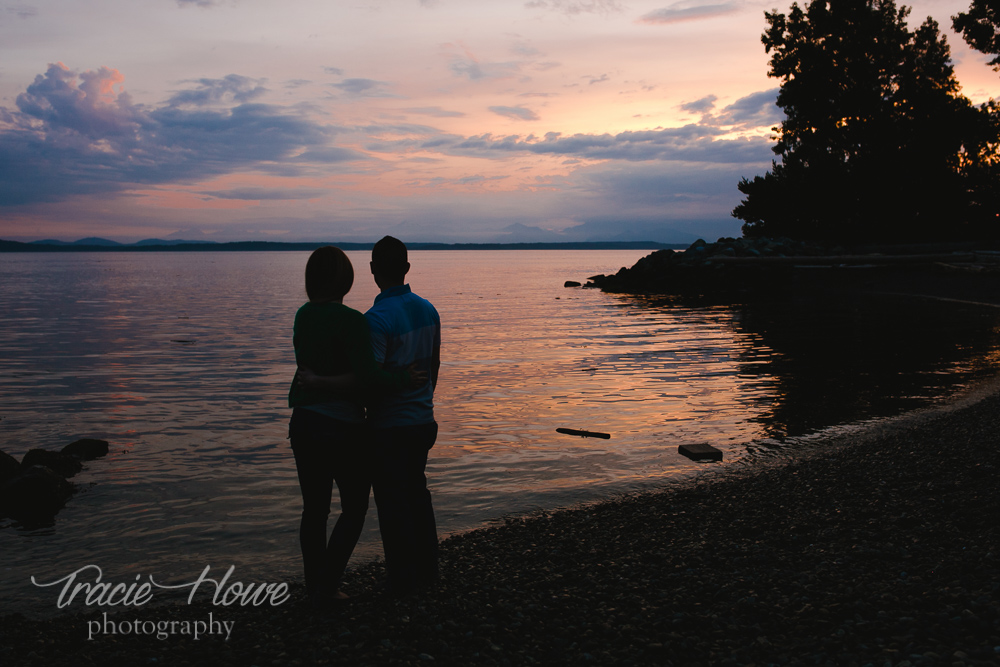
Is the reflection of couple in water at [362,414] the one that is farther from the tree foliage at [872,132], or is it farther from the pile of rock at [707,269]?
the tree foliage at [872,132]

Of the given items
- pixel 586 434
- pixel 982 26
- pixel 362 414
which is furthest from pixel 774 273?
pixel 362 414

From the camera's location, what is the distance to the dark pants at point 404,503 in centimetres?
512

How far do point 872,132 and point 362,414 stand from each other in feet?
194

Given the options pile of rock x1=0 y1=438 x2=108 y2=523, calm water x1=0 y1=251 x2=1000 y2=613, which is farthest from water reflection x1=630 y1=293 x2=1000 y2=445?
pile of rock x1=0 y1=438 x2=108 y2=523

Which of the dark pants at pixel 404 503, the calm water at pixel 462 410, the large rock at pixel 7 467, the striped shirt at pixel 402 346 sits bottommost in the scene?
the calm water at pixel 462 410

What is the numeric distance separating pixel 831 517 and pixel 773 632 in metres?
2.90

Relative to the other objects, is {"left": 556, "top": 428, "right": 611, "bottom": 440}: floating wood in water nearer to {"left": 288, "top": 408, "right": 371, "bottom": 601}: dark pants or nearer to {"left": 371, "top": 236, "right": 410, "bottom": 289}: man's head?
{"left": 288, "top": 408, "right": 371, "bottom": 601}: dark pants

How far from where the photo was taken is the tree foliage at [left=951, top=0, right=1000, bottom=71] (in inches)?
1494

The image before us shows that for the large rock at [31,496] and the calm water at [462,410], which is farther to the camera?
the large rock at [31,496]

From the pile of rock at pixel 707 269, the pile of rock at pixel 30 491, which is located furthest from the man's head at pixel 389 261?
the pile of rock at pixel 707 269

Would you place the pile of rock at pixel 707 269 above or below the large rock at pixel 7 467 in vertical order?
above

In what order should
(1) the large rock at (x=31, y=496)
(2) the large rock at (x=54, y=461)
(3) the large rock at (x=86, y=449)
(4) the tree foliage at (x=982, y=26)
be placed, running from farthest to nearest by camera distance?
(4) the tree foliage at (x=982, y=26) → (3) the large rock at (x=86, y=449) → (2) the large rock at (x=54, y=461) → (1) the large rock at (x=31, y=496)

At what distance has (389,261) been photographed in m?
5.14

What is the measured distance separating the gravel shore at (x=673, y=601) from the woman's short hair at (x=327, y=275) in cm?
249
